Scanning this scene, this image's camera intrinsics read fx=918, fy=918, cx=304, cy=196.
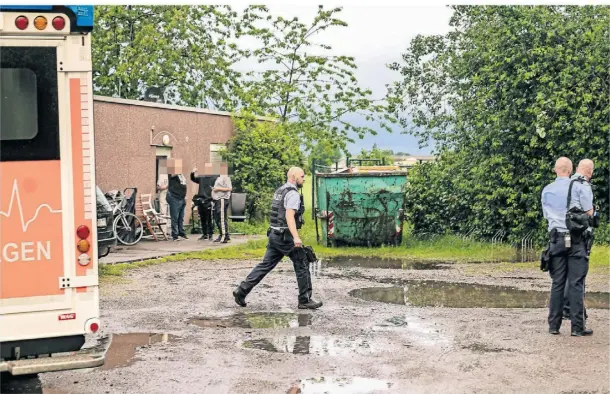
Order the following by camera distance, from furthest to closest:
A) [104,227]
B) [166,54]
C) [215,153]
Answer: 1. [166,54]
2. [215,153]
3. [104,227]

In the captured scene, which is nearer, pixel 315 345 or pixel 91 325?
pixel 91 325

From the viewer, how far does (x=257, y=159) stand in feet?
83.1

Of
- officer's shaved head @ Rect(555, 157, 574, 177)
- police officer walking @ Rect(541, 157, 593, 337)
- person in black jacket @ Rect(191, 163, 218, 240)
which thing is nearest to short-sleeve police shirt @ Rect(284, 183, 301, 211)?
police officer walking @ Rect(541, 157, 593, 337)

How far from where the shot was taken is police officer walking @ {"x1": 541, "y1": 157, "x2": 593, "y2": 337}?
9.47 m

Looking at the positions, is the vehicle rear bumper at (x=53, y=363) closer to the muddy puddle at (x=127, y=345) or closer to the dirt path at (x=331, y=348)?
the dirt path at (x=331, y=348)

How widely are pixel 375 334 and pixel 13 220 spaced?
439cm

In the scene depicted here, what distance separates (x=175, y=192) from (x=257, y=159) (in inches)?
208

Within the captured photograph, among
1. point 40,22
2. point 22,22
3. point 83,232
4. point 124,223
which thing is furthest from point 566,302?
point 124,223

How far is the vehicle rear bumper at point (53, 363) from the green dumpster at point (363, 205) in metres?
12.2

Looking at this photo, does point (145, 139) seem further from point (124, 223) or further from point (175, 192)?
point (124, 223)

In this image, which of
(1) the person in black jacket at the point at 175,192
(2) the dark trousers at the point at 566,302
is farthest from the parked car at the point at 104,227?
(2) the dark trousers at the point at 566,302

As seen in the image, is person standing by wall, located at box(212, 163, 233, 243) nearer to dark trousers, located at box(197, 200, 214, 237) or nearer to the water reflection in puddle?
dark trousers, located at box(197, 200, 214, 237)

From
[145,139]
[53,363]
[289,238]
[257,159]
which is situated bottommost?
[53,363]

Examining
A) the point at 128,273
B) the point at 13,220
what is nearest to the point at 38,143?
the point at 13,220
